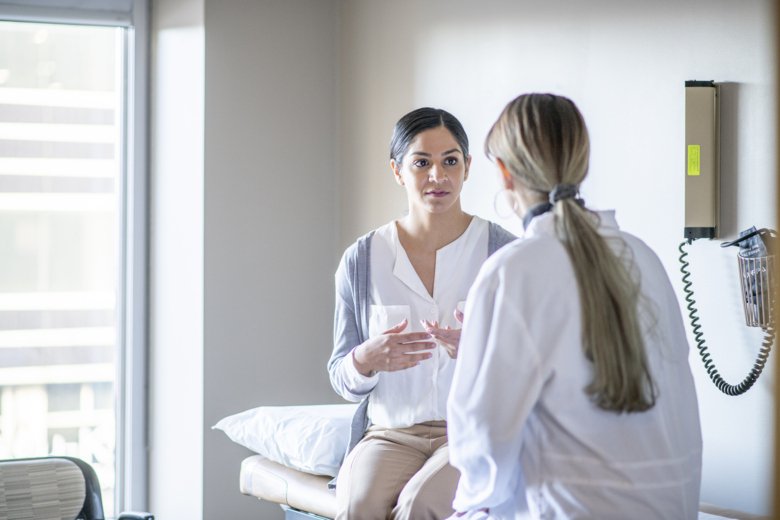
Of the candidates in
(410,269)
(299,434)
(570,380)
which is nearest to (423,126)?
(410,269)

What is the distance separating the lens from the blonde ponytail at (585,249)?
150 cm

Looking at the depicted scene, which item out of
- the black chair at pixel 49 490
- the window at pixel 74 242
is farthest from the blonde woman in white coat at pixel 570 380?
the window at pixel 74 242

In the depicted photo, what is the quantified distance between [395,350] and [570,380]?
2.84 feet

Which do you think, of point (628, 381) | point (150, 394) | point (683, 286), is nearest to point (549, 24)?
point (683, 286)

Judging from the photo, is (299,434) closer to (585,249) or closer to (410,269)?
(410,269)

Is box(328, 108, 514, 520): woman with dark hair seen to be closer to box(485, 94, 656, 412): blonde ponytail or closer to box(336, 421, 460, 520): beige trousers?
box(336, 421, 460, 520): beige trousers

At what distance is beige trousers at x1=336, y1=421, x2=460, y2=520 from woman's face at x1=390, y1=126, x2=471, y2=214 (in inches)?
23.1

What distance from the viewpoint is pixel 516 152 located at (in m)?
1.64

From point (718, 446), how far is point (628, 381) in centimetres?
113

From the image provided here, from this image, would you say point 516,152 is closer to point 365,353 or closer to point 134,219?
point 365,353

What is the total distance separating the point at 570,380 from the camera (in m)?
1.51

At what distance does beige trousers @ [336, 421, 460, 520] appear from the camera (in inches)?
90.8

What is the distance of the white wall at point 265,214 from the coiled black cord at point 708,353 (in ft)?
6.40

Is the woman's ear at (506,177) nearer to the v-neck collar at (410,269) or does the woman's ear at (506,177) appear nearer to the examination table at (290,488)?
the v-neck collar at (410,269)
